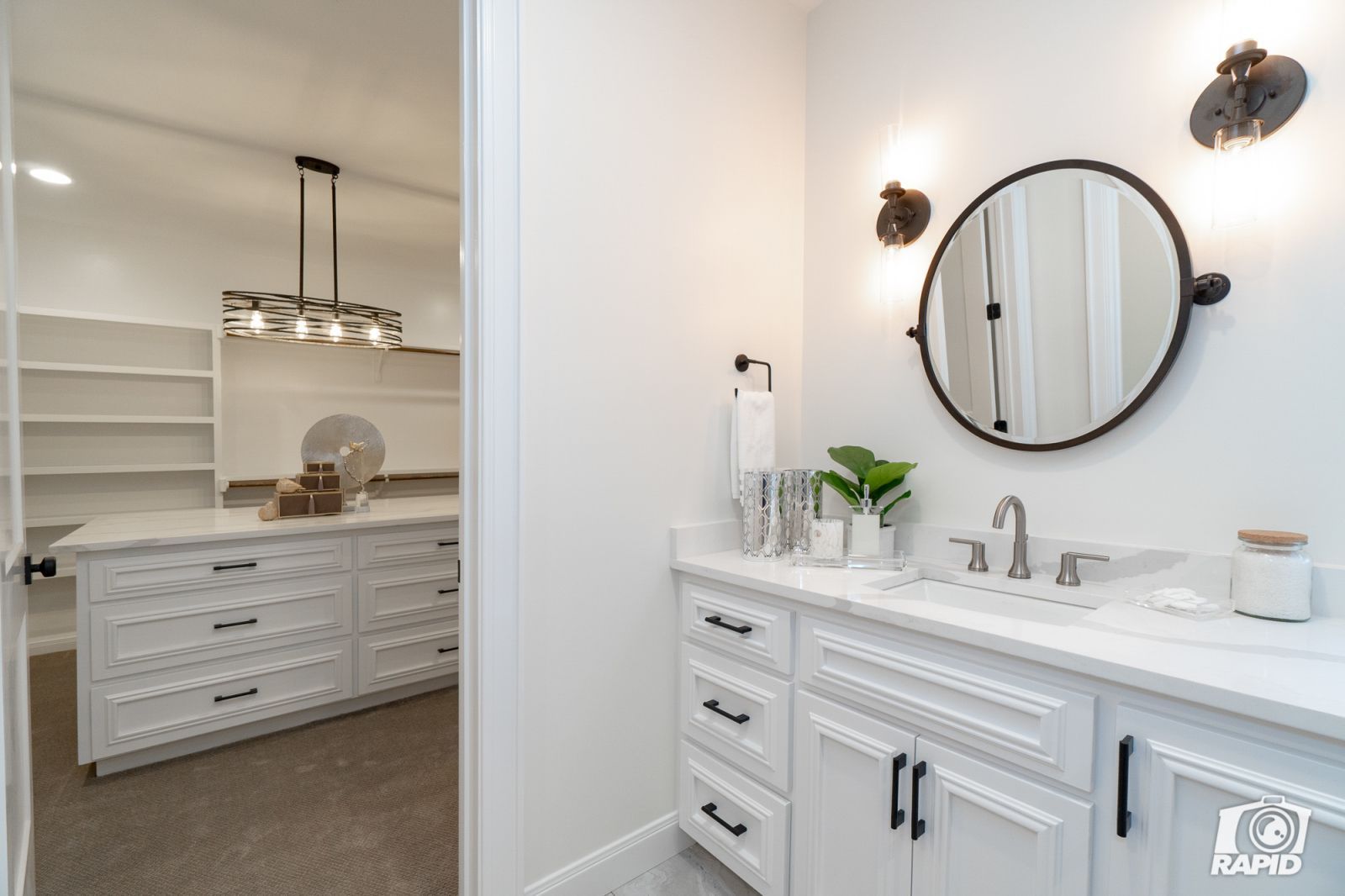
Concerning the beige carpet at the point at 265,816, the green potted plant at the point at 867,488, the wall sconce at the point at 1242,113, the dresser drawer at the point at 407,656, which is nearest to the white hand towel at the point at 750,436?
the green potted plant at the point at 867,488

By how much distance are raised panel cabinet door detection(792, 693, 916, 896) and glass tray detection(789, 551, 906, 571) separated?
368 millimetres

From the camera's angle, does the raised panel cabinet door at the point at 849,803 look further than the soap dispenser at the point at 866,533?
No

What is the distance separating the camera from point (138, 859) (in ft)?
5.76

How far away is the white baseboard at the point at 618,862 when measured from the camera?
1542mm

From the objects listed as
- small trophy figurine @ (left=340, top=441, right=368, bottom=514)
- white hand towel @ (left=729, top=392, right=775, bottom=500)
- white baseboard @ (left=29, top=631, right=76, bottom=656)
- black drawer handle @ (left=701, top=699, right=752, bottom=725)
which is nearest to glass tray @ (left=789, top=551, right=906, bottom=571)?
white hand towel @ (left=729, top=392, right=775, bottom=500)

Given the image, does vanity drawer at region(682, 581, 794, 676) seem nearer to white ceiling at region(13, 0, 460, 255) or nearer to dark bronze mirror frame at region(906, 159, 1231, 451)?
dark bronze mirror frame at region(906, 159, 1231, 451)

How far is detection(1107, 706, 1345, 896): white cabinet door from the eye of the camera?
2.56 ft

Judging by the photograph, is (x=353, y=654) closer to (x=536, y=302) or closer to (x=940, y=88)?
(x=536, y=302)

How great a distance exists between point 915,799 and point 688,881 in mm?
832

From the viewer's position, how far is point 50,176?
3045 mm

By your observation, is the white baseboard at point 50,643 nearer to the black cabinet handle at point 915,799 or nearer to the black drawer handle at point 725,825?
the black drawer handle at point 725,825

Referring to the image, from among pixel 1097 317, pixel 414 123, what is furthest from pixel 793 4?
pixel 414 123

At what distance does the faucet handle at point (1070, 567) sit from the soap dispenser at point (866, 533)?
0.43 metres

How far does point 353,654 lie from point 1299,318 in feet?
10.7
